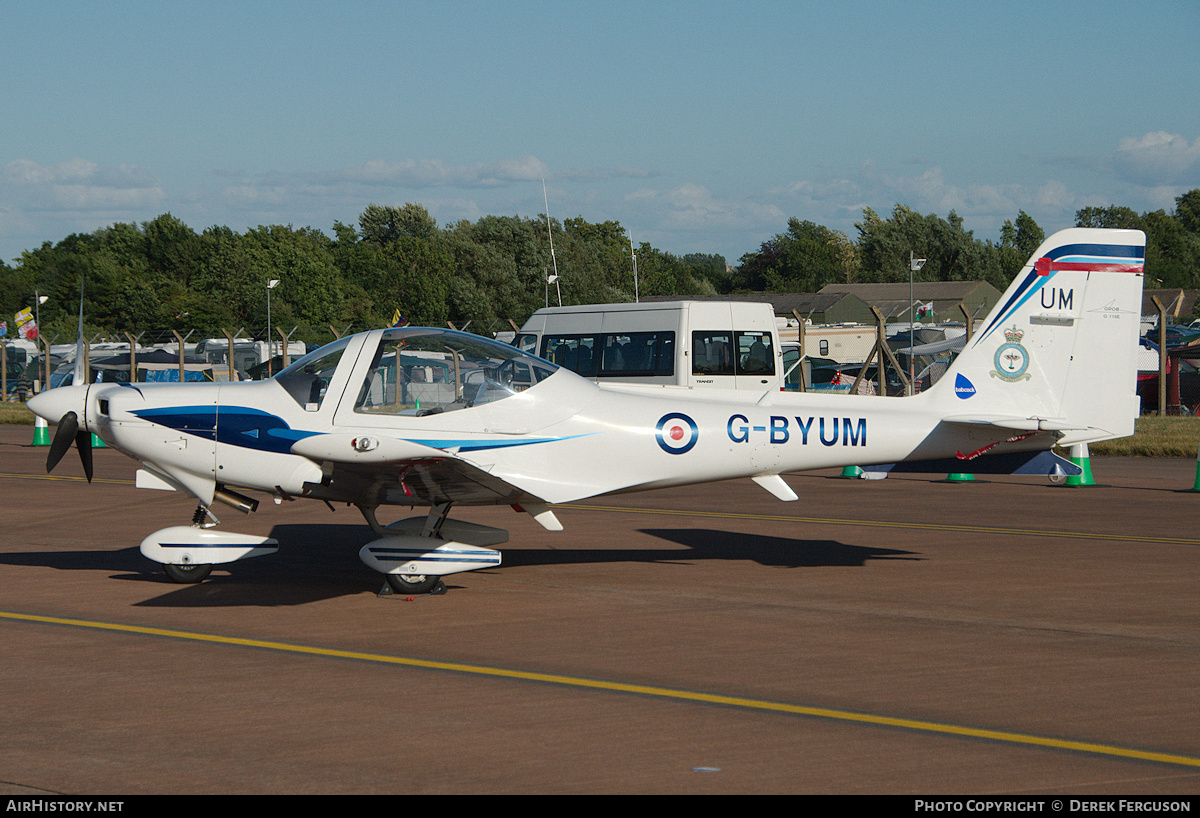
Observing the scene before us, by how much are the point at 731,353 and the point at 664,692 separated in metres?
13.9

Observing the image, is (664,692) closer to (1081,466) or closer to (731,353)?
(1081,466)

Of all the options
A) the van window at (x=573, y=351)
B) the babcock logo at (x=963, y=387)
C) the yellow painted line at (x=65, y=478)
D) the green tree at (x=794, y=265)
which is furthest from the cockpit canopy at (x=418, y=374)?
the green tree at (x=794, y=265)

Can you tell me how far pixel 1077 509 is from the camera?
43.7 feet

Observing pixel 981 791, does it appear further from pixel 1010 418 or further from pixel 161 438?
pixel 161 438

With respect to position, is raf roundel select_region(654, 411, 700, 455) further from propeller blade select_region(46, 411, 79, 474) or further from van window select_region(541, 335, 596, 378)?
van window select_region(541, 335, 596, 378)

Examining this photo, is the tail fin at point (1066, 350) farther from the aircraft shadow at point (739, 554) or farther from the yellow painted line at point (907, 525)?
the yellow painted line at point (907, 525)

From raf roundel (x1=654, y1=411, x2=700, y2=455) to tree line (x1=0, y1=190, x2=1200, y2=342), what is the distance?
46840mm

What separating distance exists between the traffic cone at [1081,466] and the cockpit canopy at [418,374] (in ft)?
33.1

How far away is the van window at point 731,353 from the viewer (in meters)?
19.2

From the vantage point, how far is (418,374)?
8.68 meters

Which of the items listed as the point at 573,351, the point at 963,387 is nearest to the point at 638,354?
the point at 573,351
